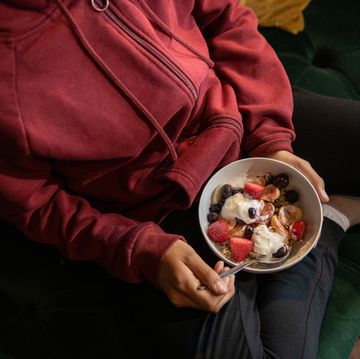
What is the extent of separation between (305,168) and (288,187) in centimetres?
4

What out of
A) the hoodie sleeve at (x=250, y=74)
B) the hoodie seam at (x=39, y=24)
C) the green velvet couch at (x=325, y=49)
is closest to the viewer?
the hoodie seam at (x=39, y=24)

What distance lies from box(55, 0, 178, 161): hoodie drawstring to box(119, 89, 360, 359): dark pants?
0.15 meters

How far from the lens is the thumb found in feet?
1.73

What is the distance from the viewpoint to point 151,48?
1.67 ft

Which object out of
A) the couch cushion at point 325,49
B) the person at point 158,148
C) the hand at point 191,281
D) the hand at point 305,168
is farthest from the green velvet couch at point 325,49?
the hand at point 191,281

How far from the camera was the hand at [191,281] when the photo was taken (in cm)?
53

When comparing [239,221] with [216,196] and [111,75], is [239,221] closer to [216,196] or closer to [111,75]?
[216,196]

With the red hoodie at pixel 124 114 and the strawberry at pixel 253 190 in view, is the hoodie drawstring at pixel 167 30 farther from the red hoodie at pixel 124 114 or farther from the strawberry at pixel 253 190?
the strawberry at pixel 253 190

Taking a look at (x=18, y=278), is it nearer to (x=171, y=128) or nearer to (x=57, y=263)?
(x=57, y=263)

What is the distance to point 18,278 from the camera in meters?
0.68

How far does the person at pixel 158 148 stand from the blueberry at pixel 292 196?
1.4 inches

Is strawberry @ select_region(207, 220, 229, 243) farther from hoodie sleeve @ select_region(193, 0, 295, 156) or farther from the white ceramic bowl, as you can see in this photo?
hoodie sleeve @ select_region(193, 0, 295, 156)

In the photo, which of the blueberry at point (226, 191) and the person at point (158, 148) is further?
the blueberry at point (226, 191)

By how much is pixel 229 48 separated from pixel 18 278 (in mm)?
493
